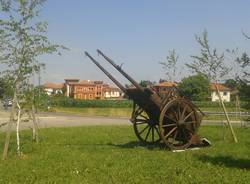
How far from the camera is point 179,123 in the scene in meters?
16.4

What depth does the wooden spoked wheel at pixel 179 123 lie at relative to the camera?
641 inches

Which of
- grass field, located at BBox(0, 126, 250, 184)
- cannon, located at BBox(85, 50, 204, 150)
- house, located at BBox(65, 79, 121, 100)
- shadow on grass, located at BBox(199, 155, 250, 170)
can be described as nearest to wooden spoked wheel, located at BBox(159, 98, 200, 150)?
cannon, located at BBox(85, 50, 204, 150)

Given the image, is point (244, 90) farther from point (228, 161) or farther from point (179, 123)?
point (179, 123)

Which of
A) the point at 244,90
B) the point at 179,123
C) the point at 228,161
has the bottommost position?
the point at 228,161

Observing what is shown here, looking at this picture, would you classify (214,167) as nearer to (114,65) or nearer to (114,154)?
(114,154)

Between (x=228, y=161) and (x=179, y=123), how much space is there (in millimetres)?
3633

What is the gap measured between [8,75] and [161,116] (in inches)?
185

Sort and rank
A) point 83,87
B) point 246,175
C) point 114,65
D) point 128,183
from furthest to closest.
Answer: point 83,87
point 114,65
point 246,175
point 128,183

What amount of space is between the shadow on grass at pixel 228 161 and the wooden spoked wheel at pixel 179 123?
8.29 feet

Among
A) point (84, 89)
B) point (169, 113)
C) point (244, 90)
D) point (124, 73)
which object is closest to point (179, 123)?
point (169, 113)

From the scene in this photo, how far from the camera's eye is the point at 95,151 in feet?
50.0

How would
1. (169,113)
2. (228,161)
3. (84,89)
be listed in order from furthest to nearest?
(84,89)
(169,113)
(228,161)

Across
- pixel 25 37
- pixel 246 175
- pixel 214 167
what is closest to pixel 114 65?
pixel 25 37

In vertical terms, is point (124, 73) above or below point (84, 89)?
below
